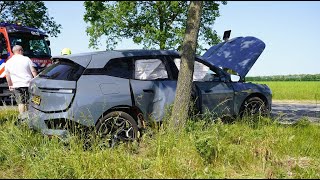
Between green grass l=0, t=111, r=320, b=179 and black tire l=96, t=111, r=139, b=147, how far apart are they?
1.42 ft

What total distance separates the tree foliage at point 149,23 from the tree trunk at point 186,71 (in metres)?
17.7

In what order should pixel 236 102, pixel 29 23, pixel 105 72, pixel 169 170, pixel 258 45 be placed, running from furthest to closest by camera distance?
pixel 29 23
pixel 258 45
pixel 236 102
pixel 105 72
pixel 169 170

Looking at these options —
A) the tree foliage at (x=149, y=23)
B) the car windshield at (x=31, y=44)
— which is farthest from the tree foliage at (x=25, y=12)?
the car windshield at (x=31, y=44)

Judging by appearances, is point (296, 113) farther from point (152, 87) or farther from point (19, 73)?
point (19, 73)

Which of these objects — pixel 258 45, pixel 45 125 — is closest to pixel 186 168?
pixel 45 125

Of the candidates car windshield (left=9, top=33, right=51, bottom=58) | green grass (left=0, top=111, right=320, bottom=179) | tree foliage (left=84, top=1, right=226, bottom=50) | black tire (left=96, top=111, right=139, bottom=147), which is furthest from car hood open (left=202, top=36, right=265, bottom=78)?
tree foliage (left=84, top=1, right=226, bottom=50)

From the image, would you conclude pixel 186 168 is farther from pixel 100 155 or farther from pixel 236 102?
pixel 236 102

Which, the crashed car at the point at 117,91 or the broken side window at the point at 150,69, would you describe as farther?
the broken side window at the point at 150,69

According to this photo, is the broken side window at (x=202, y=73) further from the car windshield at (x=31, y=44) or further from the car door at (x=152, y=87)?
the car windshield at (x=31, y=44)

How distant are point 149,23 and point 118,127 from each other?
19789mm

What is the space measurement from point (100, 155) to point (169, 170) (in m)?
0.88

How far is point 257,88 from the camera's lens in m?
8.02

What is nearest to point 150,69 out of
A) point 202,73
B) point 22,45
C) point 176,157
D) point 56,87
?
point 202,73

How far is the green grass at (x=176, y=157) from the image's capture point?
4.28 meters
